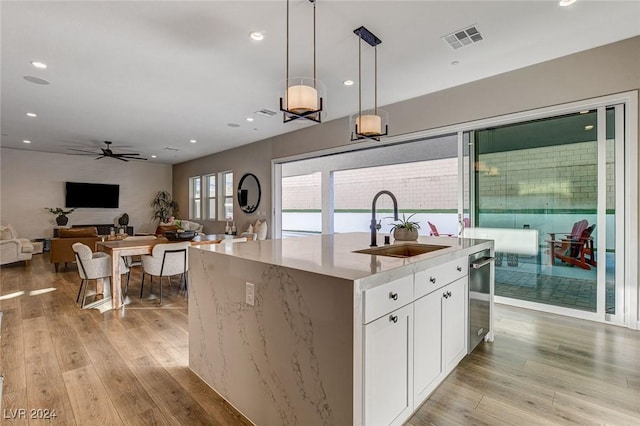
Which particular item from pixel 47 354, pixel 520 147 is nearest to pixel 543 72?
pixel 520 147

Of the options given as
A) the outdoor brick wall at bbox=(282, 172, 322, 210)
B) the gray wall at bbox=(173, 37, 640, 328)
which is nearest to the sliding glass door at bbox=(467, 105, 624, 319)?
the gray wall at bbox=(173, 37, 640, 328)

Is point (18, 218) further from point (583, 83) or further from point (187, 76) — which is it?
point (583, 83)

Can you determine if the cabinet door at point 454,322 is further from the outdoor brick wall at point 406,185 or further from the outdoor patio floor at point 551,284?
the outdoor brick wall at point 406,185

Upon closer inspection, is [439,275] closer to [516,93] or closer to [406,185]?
[516,93]

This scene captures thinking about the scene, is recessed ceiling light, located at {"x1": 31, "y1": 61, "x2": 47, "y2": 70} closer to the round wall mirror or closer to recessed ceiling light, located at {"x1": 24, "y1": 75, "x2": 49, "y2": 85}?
recessed ceiling light, located at {"x1": 24, "y1": 75, "x2": 49, "y2": 85}

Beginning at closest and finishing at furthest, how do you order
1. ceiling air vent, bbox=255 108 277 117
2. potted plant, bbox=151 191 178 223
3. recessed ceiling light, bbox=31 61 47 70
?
1. recessed ceiling light, bbox=31 61 47 70
2. ceiling air vent, bbox=255 108 277 117
3. potted plant, bbox=151 191 178 223

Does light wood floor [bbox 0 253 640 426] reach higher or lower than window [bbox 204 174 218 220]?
lower

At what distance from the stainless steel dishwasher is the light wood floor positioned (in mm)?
174

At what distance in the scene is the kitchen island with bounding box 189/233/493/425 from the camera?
→ 1.36 metres

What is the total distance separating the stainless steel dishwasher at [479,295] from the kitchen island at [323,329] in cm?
20

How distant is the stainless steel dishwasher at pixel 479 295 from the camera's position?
247 cm

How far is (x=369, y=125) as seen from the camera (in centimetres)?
306

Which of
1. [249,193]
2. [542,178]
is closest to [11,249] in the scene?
[249,193]

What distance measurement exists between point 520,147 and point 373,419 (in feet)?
12.3
